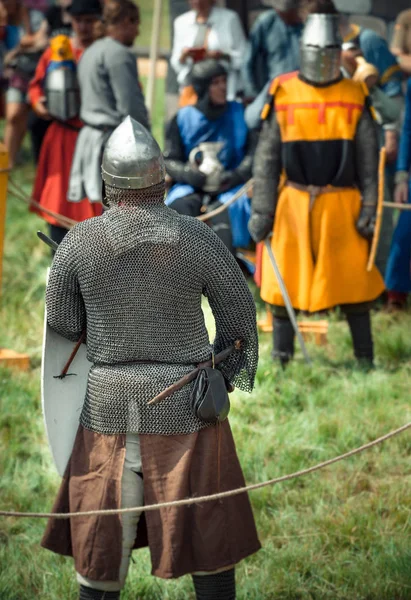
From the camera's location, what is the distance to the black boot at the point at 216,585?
3.39 m

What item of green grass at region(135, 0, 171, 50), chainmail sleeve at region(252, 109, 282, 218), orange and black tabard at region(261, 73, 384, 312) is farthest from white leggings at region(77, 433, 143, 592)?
green grass at region(135, 0, 171, 50)

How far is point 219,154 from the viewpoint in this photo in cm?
720

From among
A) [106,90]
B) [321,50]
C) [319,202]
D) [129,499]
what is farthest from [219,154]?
[129,499]

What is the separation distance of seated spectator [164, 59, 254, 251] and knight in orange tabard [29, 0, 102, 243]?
63 centimetres

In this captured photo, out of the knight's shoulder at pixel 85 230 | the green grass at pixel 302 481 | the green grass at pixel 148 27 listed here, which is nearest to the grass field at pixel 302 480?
the green grass at pixel 302 481

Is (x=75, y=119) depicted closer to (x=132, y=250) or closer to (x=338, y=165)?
(x=338, y=165)

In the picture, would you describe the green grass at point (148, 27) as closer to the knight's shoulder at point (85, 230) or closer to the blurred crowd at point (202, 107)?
the blurred crowd at point (202, 107)

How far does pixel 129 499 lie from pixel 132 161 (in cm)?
104

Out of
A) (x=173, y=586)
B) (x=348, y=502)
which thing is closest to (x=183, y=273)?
(x=173, y=586)

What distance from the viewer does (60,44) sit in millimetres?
7223

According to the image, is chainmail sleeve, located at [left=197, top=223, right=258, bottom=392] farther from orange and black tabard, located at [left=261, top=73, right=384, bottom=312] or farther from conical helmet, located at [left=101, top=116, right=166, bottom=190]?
orange and black tabard, located at [left=261, top=73, right=384, bottom=312]

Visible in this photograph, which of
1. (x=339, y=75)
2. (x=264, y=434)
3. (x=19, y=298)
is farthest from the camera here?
(x=19, y=298)

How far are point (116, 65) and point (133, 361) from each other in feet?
12.1

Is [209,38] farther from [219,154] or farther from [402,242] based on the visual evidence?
[402,242]
